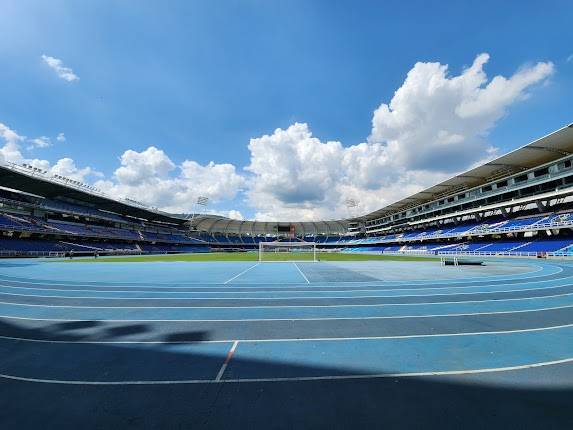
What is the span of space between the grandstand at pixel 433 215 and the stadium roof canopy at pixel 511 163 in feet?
0.37

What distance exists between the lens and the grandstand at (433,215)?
3822 centimetres

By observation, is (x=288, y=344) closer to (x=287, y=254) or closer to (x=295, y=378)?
(x=295, y=378)

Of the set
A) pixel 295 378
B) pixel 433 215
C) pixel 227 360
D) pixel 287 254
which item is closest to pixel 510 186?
pixel 433 215

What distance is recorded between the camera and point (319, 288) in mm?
12961

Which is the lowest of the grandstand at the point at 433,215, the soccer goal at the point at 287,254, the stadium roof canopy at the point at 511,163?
the soccer goal at the point at 287,254

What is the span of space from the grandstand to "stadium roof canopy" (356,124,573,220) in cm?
11

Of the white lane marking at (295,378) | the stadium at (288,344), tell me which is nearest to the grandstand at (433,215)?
the stadium at (288,344)

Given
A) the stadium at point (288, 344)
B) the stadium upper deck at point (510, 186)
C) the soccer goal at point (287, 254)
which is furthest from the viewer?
the stadium upper deck at point (510, 186)

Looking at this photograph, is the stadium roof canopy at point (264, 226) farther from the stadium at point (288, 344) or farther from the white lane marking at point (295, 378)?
the white lane marking at point (295, 378)

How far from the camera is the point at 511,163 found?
44.4 meters

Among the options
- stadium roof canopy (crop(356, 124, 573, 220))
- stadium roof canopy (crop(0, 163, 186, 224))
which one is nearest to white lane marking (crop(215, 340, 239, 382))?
stadium roof canopy (crop(356, 124, 573, 220))

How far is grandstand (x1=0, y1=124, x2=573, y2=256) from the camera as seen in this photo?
38.2 metres

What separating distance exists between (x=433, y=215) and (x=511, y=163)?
87.3 feet

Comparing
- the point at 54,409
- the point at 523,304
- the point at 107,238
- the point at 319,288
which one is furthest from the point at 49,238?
the point at 523,304
